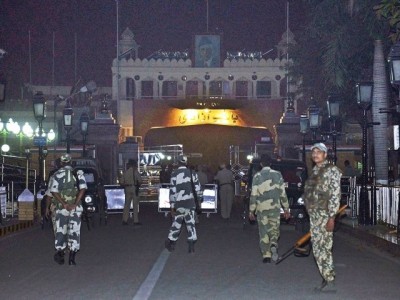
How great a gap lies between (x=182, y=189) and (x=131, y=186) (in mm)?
9613

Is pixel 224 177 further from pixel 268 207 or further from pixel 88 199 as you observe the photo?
pixel 268 207

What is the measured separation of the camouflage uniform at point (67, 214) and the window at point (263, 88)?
58728 mm

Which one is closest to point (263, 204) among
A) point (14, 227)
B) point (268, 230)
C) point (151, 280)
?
point (268, 230)

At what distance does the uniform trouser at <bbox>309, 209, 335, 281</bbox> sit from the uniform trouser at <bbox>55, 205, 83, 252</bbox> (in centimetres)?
495

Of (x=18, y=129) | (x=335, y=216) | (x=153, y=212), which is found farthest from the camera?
(x=18, y=129)

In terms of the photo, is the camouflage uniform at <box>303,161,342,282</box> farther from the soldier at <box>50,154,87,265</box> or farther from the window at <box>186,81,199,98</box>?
the window at <box>186,81,199,98</box>

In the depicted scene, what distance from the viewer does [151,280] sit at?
13.7m

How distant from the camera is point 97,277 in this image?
14.2 meters

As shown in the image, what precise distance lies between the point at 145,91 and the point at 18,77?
11.9 meters

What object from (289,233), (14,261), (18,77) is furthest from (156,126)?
(14,261)

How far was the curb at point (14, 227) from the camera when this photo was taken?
81.1 ft

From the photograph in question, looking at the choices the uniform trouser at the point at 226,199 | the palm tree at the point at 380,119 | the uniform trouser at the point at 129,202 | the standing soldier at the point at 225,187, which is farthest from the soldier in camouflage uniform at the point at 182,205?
the palm tree at the point at 380,119

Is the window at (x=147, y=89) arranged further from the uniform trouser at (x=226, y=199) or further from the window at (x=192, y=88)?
the uniform trouser at (x=226, y=199)

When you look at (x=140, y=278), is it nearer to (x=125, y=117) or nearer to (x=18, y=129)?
(x=18, y=129)
